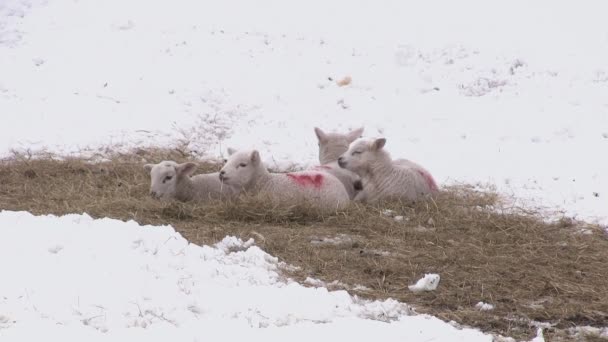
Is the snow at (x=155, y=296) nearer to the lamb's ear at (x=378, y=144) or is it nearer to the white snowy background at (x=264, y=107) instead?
the white snowy background at (x=264, y=107)

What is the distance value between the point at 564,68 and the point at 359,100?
15.9ft

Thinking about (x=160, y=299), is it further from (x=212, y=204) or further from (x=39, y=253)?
(x=212, y=204)

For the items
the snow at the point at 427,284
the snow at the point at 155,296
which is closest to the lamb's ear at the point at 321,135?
the snow at the point at 155,296

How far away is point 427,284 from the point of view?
283 inches

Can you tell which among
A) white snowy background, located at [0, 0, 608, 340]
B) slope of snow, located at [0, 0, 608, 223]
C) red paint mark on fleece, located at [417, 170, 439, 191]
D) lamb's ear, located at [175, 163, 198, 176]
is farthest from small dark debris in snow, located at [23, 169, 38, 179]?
red paint mark on fleece, located at [417, 170, 439, 191]

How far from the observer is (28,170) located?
39.0 ft

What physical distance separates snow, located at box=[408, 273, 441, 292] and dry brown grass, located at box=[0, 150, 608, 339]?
0.07 meters

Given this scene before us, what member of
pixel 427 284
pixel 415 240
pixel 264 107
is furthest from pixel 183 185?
pixel 264 107

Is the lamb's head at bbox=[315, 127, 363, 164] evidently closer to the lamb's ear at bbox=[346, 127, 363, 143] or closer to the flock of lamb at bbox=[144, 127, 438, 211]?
the lamb's ear at bbox=[346, 127, 363, 143]

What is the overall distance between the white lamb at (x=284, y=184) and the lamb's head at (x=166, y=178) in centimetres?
55

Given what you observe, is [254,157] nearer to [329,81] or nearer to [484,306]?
[484,306]

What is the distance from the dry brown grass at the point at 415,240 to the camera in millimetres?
6961

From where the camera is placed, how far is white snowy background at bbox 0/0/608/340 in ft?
19.4

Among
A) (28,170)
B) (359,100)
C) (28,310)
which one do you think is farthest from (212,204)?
(359,100)
